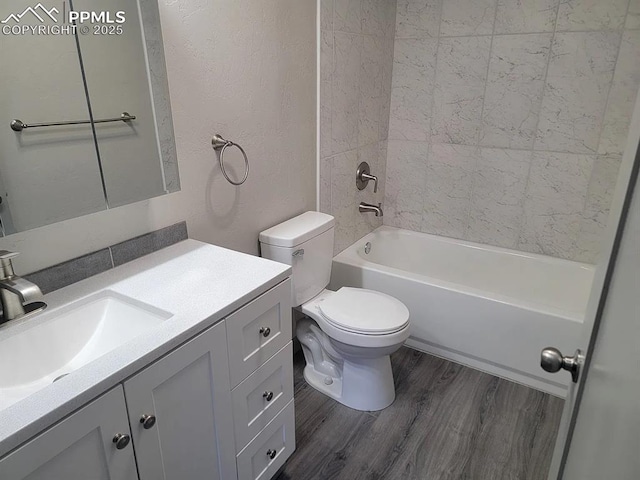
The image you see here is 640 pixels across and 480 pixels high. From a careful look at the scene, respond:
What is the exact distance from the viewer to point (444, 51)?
263 centimetres

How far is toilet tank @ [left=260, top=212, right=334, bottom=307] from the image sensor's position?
1946 mm

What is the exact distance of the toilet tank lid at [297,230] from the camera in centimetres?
193

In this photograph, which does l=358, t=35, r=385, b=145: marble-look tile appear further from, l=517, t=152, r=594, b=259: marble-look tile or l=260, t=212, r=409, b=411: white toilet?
l=517, t=152, r=594, b=259: marble-look tile

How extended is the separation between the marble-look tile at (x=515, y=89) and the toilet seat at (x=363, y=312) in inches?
50.4

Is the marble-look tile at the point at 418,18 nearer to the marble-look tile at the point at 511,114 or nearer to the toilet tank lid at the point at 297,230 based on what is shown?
the marble-look tile at the point at 511,114

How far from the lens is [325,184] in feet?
7.85

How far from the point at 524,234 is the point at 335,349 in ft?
4.76

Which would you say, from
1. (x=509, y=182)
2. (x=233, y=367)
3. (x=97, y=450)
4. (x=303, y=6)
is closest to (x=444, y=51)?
(x=509, y=182)

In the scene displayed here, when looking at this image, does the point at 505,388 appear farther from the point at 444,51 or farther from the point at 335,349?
the point at 444,51

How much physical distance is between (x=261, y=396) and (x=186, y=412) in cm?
35

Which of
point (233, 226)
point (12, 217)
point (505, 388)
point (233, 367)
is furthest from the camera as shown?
point (505, 388)

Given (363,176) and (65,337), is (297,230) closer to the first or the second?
(363,176)

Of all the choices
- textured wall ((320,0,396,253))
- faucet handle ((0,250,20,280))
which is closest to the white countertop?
faucet handle ((0,250,20,280))

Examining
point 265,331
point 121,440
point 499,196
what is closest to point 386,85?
point 499,196
